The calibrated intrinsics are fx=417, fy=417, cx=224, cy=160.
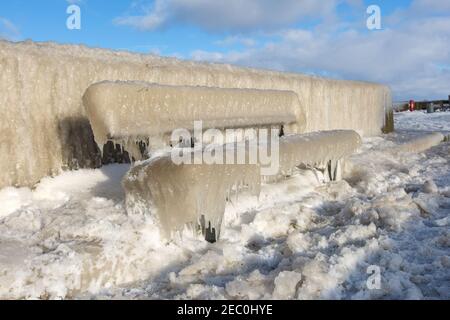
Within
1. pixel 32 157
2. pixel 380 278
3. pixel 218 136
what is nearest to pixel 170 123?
pixel 218 136

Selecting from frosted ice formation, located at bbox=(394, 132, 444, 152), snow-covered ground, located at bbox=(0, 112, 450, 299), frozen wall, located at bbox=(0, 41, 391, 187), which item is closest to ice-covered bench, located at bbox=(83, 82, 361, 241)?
snow-covered ground, located at bbox=(0, 112, 450, 299)

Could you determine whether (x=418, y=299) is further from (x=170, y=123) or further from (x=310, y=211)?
(x=170, y=123)

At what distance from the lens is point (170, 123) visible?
3.20m

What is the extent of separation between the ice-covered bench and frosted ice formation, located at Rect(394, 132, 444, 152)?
264cm

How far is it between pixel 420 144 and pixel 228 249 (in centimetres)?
565

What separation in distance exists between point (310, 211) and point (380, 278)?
3.87 ft

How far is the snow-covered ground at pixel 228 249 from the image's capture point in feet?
5.88

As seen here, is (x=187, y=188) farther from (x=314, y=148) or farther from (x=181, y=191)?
(x=314, y=148)

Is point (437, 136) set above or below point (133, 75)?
below

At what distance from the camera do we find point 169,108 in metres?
3.21

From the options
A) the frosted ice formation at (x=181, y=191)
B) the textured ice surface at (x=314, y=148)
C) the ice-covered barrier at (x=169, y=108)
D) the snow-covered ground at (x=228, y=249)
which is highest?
the ice-covered barrier at (x=169, y=108)

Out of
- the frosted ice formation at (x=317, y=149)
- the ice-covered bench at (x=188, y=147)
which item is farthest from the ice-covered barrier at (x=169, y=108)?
the frosted ice formation at (x=317, y=149)

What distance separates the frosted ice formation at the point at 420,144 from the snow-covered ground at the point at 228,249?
3.28 metres

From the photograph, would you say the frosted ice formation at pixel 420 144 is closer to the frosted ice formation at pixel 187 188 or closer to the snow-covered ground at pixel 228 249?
the snow-covered ground at pixel 228 249
